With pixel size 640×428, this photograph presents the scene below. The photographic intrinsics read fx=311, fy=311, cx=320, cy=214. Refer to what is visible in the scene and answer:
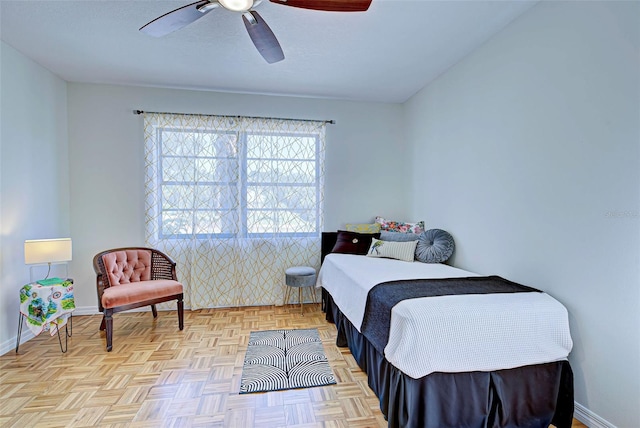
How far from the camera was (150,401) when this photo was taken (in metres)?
2.02

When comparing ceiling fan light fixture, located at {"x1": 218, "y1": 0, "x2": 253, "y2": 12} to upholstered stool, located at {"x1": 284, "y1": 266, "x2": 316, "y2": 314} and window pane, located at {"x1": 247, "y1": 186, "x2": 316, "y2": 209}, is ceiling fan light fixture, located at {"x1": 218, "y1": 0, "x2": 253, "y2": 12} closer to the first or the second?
window pane, located at {"x1": 247, "y1": 186, "x2": 316, "y2": 209}

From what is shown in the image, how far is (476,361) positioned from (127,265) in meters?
3.34

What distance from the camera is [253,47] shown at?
2.73 metres

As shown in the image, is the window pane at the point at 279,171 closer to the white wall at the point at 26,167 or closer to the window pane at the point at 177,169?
the window pane at the point at 177,169

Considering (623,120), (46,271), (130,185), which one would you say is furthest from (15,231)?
(623,120)

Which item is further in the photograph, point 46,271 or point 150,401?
point 46,271

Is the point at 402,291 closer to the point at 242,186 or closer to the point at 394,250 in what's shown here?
the point at 394,250

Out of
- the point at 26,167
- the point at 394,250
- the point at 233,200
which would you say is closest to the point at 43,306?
the point at 26,167

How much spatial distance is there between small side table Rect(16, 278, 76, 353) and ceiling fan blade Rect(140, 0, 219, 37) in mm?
2303

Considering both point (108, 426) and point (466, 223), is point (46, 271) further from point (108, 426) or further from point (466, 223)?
point (466, 223)

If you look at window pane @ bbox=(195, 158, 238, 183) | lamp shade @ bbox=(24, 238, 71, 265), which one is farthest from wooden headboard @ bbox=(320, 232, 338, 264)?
lamp shade @ bbox=(24, 238, 71, 265)

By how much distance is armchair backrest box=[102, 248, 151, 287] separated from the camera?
3.12 m

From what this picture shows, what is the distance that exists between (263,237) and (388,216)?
1702 mm

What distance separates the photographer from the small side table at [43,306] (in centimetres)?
264
